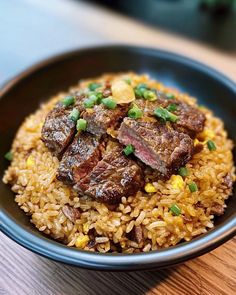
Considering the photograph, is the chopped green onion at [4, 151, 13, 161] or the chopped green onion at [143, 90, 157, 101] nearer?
the chopped green onion at [143, 90, 157, 101]

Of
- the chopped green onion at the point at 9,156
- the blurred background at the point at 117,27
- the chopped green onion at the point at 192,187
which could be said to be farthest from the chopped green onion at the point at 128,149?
the blurred background at the point at 117,27

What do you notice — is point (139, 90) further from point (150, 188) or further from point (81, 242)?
point (81, 242)

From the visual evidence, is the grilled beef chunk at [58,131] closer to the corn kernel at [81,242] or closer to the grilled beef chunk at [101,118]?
the grilled beef chunk at [101,118]

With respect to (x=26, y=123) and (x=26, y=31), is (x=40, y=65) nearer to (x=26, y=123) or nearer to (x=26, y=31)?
(x=26, y=123)

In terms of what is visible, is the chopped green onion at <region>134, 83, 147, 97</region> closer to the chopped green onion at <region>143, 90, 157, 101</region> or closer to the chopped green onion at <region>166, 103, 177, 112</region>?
the chopped green onion at <region>143, 90, 157, 101</region>

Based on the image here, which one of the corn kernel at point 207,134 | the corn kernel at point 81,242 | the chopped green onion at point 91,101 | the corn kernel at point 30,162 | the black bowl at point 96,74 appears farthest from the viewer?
the corn kernel at point 207,134

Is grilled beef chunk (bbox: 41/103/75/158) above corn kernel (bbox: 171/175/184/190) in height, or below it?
below

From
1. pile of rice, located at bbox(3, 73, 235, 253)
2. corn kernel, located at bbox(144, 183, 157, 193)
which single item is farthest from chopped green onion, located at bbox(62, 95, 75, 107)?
corn kernel, located at bbox(144, 183, 157, 193)

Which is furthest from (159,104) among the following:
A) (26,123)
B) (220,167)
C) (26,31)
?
(26,31)
